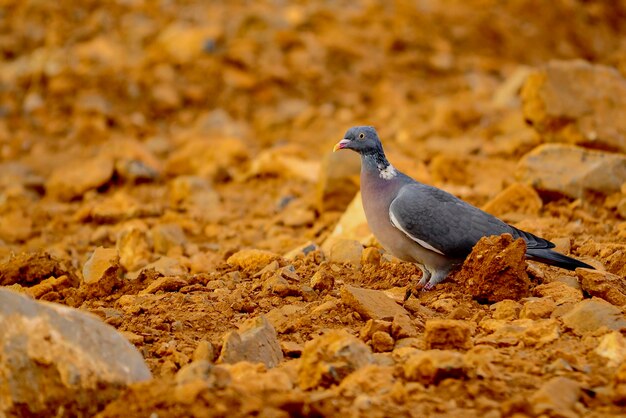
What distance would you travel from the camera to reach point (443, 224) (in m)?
5.85

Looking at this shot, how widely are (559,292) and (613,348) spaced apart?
3.78 ft

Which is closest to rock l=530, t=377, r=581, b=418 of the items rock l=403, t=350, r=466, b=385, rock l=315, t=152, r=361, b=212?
rock l=403, t=350, r=466, b=385

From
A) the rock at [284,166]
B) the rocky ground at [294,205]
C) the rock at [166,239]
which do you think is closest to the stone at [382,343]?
the rocky ground at [294,205]

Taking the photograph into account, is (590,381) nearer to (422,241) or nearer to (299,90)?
(422,241)

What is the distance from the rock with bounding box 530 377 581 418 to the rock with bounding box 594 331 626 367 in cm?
40

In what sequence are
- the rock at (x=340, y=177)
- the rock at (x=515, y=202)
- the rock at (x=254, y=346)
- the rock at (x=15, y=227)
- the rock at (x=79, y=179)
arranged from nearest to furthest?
the rock at (x=254, y=346), the rock at (x=515, y=202), the rock at (x=340, y=177), the rock at (x=15, y=227), the rock at (x=79, y=179)

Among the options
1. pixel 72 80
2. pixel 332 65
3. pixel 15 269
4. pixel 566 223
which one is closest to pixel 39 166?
pixel 72 80

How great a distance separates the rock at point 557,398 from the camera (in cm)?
363

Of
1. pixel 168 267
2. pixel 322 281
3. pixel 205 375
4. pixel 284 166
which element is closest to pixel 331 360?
pixel 205 375

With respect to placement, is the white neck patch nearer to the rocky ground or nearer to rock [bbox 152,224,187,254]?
the rocky ground

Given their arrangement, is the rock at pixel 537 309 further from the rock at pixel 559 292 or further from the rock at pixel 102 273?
the rock at pixel 102 273

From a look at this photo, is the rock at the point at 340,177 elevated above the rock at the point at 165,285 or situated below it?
above

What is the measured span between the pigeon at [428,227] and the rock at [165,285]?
1.32m

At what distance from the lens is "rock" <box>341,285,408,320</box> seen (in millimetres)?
5023
